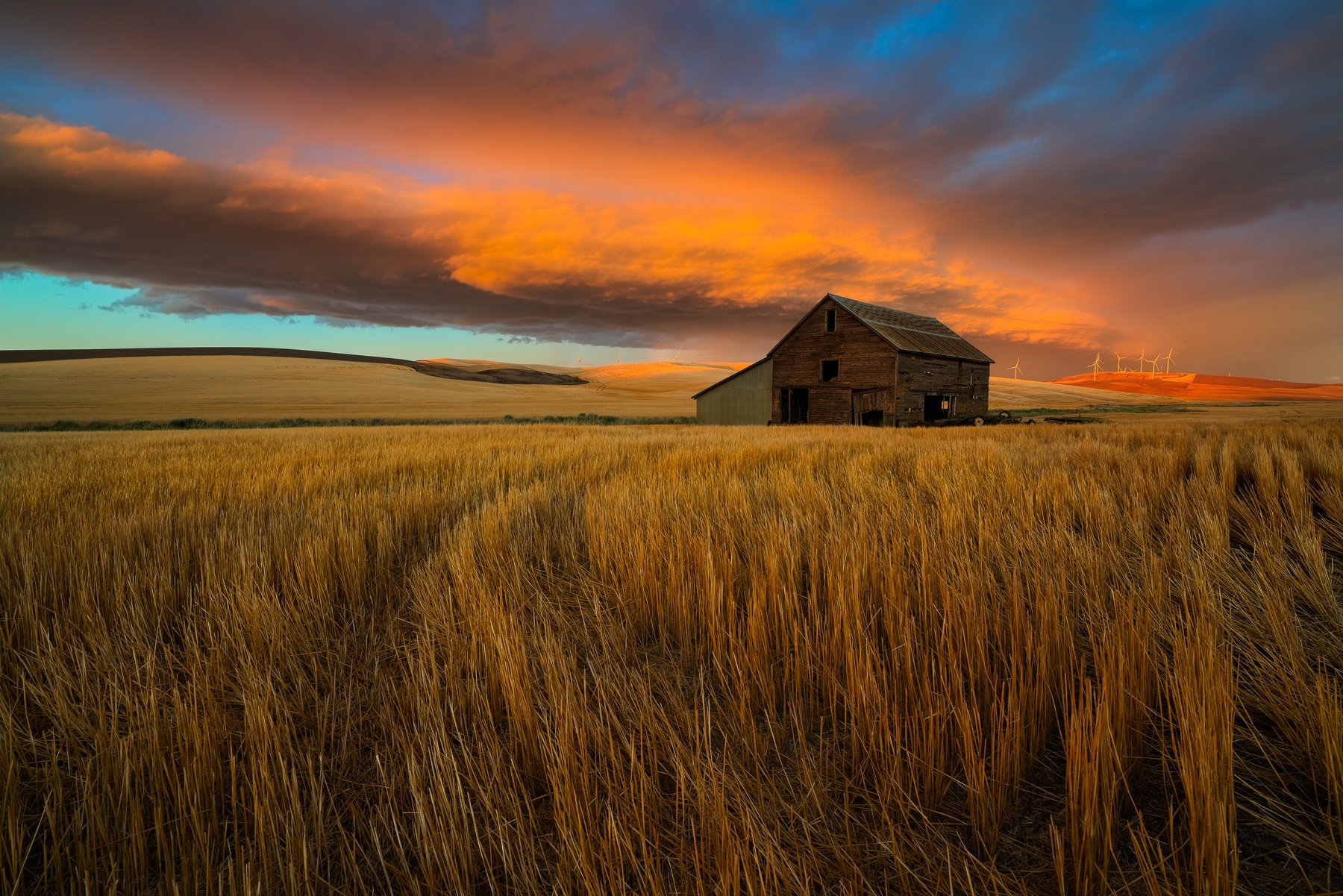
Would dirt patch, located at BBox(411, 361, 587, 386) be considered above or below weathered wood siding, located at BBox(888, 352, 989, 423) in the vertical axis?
above

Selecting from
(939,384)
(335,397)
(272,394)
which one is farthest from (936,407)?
(272,394)

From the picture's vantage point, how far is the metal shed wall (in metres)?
34.7

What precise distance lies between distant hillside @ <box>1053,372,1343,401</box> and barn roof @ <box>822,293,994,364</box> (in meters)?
80.6

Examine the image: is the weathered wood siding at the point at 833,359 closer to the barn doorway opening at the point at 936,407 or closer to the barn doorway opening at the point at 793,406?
the barn doorway opening at the point at 793,406

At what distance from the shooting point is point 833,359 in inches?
1224

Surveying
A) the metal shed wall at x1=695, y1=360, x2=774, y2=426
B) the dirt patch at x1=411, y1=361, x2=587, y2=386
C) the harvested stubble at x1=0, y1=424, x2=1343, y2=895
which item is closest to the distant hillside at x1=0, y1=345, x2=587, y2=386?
the dirt patch at x1=411, y1=361, x2=587, y2=386

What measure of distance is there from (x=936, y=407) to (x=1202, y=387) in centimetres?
10870

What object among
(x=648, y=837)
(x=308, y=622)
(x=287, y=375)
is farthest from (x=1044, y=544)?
(x=287, y=375)

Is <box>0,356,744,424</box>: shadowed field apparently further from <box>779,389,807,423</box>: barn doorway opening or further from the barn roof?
the barn roof

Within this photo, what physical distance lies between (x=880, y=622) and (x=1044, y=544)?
4.61 ft

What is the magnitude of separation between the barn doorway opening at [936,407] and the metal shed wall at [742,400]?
8891 mm

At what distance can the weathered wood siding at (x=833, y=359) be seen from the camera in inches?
1147

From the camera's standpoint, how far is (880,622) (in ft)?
8.16

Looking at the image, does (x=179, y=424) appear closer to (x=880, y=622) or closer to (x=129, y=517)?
(x=129, y=517)
